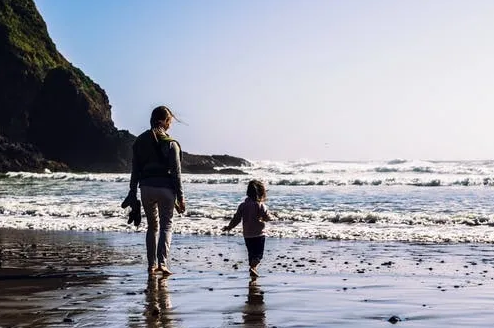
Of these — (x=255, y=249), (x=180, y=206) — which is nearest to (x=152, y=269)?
(x=180, y=206)

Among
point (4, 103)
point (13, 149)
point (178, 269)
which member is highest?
point (4, 103)

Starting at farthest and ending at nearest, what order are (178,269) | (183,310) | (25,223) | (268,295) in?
(25,223) < (178,269) < (268,295) < (183,310)

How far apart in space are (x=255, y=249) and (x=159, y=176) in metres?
1.74

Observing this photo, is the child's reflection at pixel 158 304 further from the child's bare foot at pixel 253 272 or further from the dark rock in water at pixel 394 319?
the dark rock in water at pixel 394 319

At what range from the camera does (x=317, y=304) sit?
6.96 metres

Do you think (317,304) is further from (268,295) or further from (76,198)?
(76,198)

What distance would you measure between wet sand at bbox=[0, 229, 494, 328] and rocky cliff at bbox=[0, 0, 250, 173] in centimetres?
5942

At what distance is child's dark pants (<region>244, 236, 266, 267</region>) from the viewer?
9.47m

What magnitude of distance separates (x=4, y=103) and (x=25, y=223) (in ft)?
241

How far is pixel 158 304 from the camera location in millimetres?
6887

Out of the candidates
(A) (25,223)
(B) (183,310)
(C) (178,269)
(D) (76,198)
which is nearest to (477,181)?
→ (D) (76,198)

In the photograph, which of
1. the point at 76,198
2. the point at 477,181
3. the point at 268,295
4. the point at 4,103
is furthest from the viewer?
the point at 4,103

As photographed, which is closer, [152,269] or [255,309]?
[255,309]

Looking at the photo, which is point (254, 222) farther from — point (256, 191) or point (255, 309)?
point (255, 309)
